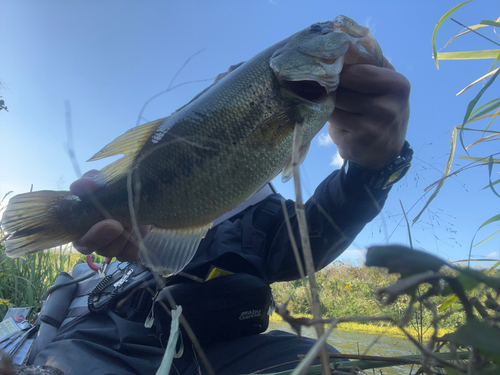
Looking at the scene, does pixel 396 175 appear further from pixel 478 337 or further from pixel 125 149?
pixel 125 149

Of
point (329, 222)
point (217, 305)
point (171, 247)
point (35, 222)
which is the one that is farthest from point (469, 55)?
point (35, 222)

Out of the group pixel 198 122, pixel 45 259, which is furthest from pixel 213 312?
pixel 45 259

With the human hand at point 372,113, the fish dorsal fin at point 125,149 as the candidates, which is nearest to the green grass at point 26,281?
the fish dorsal fin at point 125,149

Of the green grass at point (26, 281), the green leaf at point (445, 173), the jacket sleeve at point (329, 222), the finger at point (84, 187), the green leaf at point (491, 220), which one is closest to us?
the green leaf at point (491, 220)

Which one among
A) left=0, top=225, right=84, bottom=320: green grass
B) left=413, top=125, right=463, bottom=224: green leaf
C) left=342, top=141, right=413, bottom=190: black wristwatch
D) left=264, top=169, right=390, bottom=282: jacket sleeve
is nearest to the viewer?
left=413, top=125, right=463, bottom=224: green leaf

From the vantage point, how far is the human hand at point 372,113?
1244 millimetres

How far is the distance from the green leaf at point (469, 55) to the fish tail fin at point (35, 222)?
183cm

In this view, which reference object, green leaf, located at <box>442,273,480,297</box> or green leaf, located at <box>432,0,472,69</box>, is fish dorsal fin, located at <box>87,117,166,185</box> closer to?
green leaf, located at <box>432,0,472,69</box>

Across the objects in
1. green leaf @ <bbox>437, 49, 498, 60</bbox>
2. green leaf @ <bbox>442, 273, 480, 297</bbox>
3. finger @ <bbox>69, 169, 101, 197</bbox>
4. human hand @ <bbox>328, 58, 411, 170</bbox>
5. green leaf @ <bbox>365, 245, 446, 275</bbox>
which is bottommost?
green leaf @ <bbox>442, 273, 480, 297</bbox>

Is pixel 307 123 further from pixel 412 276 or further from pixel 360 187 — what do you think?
pixel 412 276

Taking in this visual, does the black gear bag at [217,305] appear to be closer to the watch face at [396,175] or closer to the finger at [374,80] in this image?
the watch face at [396,175]

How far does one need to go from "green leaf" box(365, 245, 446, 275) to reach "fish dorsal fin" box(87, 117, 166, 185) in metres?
1.25

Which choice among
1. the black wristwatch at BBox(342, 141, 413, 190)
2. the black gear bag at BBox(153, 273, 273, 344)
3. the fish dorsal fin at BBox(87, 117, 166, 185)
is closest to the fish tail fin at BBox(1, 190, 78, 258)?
the fish dorsal fin at BBox(87, 117, 166, 185)

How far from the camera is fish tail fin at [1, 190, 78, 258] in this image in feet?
4.19
